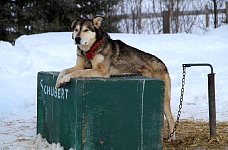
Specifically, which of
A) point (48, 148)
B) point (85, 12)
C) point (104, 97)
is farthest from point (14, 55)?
point (104, 97)

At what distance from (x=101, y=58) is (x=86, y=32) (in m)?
0.37

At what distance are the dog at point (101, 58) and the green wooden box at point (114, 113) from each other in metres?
0.46

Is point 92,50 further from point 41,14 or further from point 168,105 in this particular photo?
point 41,14

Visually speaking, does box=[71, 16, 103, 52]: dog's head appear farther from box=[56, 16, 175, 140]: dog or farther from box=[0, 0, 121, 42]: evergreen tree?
box=[0, 0, 121, 42]: evergreen tree

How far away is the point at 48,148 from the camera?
6.34 m

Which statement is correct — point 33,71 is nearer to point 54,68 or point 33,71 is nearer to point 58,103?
point 54,68

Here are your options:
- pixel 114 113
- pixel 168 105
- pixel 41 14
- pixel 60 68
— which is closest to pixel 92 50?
pixel 114 113

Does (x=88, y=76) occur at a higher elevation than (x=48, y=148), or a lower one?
higher

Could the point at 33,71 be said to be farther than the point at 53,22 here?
No

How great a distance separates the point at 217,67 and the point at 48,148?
26.1 ft

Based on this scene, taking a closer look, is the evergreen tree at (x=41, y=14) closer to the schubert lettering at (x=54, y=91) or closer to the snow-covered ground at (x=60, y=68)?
the snow-covered ground at (x=60, y=68)

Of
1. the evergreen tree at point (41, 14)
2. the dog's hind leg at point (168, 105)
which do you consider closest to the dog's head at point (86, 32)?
the dog's hind leg at point (168, 105)

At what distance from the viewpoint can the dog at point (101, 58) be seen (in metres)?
5.95

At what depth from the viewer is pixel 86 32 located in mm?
6000
